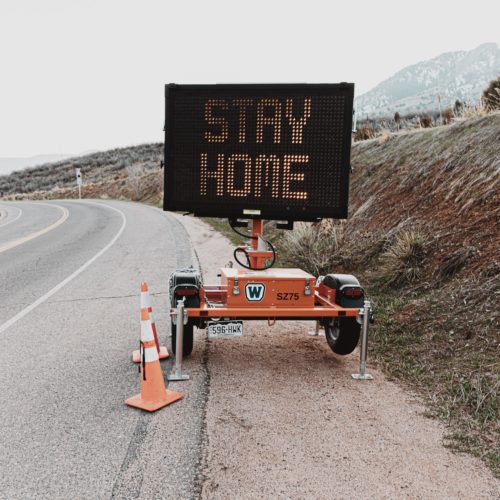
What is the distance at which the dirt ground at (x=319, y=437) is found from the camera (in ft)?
10.8

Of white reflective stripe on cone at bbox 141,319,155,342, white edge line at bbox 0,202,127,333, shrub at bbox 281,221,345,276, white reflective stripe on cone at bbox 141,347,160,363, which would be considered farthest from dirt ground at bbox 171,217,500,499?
shrub at bbox 281,221,345,276

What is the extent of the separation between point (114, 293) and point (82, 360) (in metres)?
3.62

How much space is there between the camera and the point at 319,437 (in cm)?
391

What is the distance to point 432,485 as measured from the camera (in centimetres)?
332

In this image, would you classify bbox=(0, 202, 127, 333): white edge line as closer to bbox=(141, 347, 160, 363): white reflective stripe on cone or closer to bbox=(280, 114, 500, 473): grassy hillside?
bbox=(141, 347, 160, 363): white reflective stripe on cone

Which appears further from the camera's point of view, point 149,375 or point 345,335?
point 345,335

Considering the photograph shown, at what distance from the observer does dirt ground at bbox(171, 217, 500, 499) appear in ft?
10.8

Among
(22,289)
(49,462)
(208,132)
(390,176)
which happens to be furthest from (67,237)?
(49,462)

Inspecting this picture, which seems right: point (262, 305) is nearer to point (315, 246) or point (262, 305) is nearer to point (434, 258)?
point (434, 258)

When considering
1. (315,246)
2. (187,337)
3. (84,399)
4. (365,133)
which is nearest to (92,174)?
(365,133)

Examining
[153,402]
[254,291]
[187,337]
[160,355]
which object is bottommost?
[160,355]

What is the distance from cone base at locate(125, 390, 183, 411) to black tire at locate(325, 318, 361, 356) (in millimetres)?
1876

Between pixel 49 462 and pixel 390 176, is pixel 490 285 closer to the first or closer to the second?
pixel 49 462

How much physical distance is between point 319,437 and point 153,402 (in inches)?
56.4
